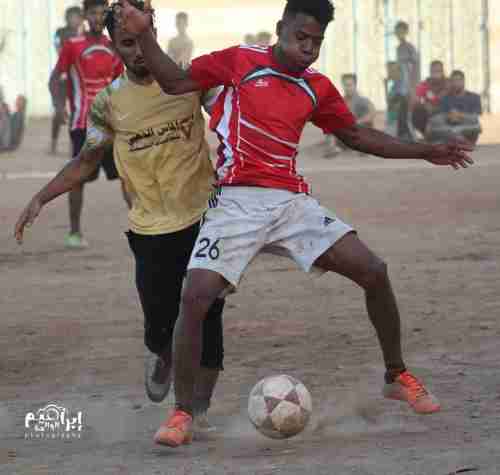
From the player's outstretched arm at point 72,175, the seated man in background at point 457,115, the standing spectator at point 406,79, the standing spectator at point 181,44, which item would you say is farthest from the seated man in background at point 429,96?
the player's outstretched arm at point 72,175

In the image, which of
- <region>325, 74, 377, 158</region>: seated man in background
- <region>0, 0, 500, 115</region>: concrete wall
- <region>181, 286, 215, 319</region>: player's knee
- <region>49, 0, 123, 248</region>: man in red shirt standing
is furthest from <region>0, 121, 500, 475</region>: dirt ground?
<region>0, 0, 500, 115</region>: concrete wall

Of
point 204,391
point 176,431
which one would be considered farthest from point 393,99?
point 176,431

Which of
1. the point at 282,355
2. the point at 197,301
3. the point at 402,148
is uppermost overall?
the point at 402,148

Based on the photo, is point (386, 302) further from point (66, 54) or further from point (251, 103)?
point (66, 54)

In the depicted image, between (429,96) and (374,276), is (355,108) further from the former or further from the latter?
(374,276)

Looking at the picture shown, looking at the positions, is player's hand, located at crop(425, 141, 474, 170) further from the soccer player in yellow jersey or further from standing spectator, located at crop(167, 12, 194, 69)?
standing spectator, located at crop(167, 12, 194, 69)

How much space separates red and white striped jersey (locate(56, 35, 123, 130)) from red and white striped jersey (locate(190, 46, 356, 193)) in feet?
23.9

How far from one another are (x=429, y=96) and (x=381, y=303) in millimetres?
19019

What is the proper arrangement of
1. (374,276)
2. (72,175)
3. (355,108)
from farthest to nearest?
(355,108)
(72,175)
(374,276)

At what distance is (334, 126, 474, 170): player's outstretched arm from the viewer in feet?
22.6

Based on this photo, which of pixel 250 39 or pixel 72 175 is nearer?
pixel 72 175

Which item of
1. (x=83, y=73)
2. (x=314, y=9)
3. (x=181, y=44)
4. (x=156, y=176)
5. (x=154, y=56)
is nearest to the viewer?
(x=154, y=56)

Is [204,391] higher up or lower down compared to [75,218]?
higher up

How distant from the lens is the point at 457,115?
2402cm
